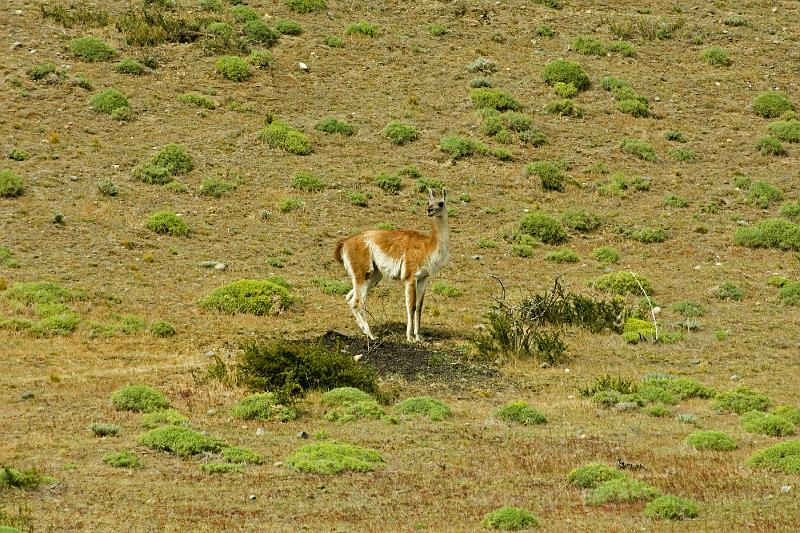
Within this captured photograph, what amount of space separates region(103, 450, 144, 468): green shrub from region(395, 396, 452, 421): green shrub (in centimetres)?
478

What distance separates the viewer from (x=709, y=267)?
100 feet

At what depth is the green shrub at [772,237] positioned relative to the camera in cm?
3209

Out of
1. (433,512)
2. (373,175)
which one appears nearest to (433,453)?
(433,512)

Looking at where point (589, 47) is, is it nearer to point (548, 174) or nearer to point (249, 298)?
point (548, 174)

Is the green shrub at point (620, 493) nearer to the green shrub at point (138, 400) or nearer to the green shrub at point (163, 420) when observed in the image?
the green shrub at point (163, 420)

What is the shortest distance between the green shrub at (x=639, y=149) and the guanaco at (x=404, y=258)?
54.3 feet

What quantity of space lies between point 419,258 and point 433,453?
26.2 ft

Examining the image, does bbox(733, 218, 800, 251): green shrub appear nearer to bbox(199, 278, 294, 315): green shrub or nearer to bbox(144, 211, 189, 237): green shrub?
bbox(199, 278, 294, 315): green shrub

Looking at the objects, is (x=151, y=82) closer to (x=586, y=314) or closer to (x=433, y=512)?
(x=586, y=314)

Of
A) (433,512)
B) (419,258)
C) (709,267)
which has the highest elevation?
(433,512)

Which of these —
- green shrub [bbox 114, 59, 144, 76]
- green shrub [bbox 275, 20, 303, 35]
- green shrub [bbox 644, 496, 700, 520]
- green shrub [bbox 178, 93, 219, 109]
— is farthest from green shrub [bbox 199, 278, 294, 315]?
green shrub [bbox 275, 20, 303, 35]

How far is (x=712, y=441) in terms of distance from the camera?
15727mm

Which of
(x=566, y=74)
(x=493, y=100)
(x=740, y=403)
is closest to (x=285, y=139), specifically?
(x=493, y=100)

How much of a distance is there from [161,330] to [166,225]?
7246 millimetres
